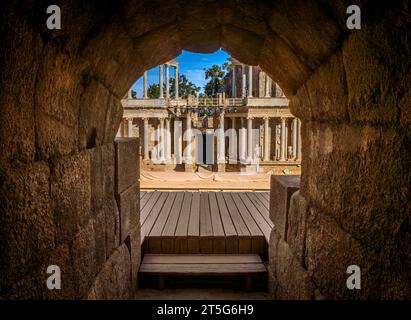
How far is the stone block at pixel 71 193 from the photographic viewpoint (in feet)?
5.32

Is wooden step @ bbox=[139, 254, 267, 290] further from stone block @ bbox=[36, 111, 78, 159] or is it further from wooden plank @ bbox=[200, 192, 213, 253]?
stone block @ bbox=[36, 111, 78, 159]

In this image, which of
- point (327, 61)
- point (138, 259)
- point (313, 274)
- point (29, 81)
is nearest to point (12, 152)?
point (29, 81)

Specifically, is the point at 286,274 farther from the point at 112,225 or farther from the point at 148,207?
the point at 148,207

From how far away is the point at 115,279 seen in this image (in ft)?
8.80

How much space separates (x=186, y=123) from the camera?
26375 mm

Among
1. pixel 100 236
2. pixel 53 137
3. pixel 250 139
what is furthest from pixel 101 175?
pixel 250 139

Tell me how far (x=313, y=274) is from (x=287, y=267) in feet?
2.23

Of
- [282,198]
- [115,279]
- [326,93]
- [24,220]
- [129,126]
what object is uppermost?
[129,126]

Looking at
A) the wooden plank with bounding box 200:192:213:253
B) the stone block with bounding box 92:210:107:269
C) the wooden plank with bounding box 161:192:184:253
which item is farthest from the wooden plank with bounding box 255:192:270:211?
the stone block with bounding box 92:210:107:269

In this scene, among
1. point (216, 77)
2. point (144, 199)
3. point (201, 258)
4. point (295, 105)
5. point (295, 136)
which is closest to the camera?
point (295, 105)

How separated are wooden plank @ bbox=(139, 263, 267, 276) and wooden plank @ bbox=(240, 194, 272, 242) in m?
0.51

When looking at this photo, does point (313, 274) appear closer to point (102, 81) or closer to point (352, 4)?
point (352, 4)

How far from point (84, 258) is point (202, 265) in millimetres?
2169

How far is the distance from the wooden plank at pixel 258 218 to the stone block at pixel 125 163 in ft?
6.47
